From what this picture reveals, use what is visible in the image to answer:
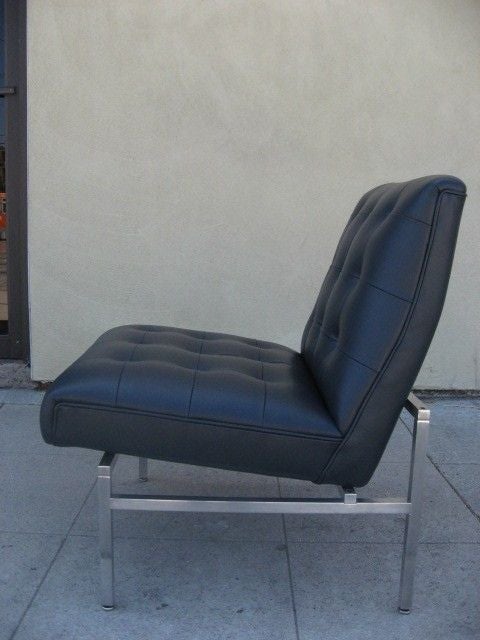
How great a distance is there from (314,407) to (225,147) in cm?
196

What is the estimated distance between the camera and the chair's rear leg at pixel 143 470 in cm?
248

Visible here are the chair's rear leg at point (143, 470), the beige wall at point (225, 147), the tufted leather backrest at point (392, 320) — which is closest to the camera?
the tufted leather backrest at point (392, 320)

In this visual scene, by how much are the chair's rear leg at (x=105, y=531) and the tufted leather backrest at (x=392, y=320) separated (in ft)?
1.68

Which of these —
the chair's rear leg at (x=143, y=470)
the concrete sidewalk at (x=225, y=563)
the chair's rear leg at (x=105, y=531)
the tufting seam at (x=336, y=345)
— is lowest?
the concrete sidewalk at (x=225, y=563)

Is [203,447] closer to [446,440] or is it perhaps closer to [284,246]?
[446,440]

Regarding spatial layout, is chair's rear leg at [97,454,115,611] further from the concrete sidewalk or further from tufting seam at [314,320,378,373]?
tufting seam at [314,320,378,373]

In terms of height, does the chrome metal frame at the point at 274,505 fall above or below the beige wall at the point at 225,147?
below

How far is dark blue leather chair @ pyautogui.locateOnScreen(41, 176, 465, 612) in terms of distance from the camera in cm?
164

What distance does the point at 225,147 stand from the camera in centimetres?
335

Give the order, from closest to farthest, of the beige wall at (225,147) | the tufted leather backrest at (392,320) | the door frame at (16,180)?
the tufted leather backrest at (392,320) < the beige wall at (225,147) < the door frame at (16,180)

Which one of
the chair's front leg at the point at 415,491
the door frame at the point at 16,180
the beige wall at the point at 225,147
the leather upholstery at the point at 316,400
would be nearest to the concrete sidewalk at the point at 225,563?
the chair's front leg at the point at 415,491

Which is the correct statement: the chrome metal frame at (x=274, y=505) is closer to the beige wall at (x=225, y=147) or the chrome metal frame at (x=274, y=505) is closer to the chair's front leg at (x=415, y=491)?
the chair's front leg at (x=415, y=491)

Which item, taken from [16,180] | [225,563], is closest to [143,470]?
[225,563]

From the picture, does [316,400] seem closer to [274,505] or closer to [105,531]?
[274,505]
